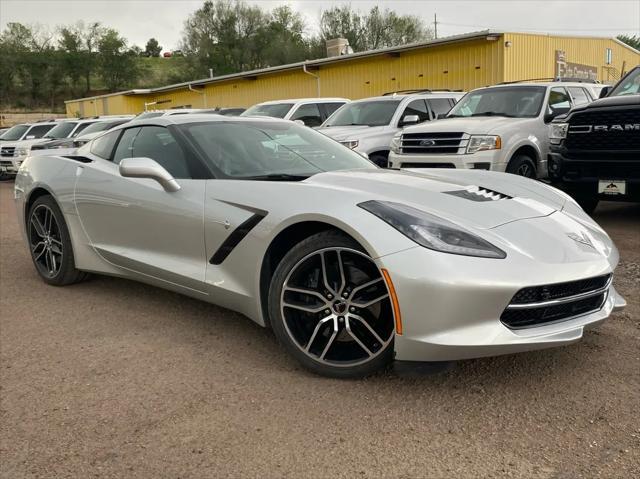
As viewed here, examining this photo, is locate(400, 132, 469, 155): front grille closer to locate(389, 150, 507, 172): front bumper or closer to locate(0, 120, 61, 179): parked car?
locate(389, 150, 507, 172): front bumper

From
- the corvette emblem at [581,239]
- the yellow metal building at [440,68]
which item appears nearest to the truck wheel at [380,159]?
the corvette emblem at [581,239]

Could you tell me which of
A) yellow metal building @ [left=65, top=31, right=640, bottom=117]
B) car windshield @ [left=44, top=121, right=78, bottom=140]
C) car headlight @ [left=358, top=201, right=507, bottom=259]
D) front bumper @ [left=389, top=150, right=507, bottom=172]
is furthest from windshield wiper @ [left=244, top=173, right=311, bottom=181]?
yellow metal building @ [left=65, top=31, right=640, bottom=117]

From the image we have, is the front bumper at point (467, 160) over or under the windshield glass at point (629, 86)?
under

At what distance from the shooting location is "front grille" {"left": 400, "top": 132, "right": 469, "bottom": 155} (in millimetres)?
8219

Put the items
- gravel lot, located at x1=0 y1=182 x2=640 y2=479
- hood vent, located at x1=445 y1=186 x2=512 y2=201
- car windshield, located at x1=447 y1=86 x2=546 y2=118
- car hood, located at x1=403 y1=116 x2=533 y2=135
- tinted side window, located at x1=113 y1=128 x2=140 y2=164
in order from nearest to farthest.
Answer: gravel lot, located at x1=0 y1=182 x2=640 y2=479
hood vent, located at x1=445 y1=186 x2=512 y2=201
tinted side window, located at x1=113 y1=128 x2=140 y2=164
car hood, located at x1=403 y1=116 x2=533 y2=135
car windshield, located at x1=447 y1=86 x2=546 y2=118

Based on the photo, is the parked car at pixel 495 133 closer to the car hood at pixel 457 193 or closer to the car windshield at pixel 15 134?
the car hood at pixel 457 193

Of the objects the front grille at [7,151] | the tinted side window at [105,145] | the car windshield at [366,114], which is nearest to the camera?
the tinted side window at [105,145]

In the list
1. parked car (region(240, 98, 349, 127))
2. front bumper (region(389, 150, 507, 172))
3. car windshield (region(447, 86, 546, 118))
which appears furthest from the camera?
parked car (region(240, 98, 349, 127))

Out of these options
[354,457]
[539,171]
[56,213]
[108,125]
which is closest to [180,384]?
[354,457]

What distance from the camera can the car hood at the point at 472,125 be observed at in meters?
8.18

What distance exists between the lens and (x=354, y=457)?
2332mm

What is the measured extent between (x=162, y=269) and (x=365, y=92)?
20.5 metres

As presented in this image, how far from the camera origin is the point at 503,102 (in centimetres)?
929

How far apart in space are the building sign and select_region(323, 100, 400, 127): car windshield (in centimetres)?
1266
